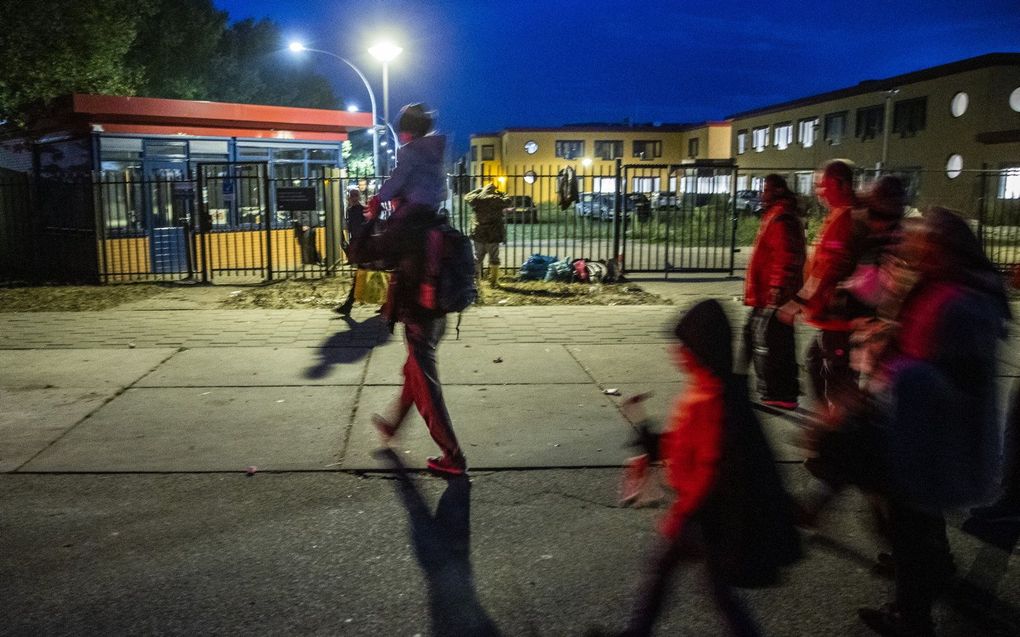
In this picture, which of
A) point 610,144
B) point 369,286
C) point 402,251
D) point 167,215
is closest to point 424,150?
point 402,251

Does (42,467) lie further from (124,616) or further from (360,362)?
(360,362)

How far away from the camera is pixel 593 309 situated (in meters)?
10.9

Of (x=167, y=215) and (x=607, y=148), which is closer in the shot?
(x=167, y=215)

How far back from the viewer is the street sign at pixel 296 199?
13.7 metres

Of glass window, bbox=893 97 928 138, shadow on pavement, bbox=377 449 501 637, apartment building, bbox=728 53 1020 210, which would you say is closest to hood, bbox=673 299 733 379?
shadow on pavement, bbox=377 449 501 637

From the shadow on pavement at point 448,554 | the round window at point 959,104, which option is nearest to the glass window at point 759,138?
the round window at point 959,104

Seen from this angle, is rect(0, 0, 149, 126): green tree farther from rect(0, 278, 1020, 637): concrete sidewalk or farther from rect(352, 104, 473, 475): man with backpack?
rect(352, 104, 473, 475): man with backpack

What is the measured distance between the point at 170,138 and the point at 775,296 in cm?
1318

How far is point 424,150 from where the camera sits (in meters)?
4.77

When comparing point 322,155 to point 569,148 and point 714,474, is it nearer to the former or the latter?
point 714,474

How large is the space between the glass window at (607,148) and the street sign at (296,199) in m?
51.2

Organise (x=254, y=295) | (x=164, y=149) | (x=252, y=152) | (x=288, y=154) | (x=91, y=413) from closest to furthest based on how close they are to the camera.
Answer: (x=91, y=413), (x=254, y=295), (x=164, y=149), (x=252, y=152), (x=288, y=154)

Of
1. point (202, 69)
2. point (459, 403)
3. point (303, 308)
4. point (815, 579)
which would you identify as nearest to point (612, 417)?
point (459, 403)

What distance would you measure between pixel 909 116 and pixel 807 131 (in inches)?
371
